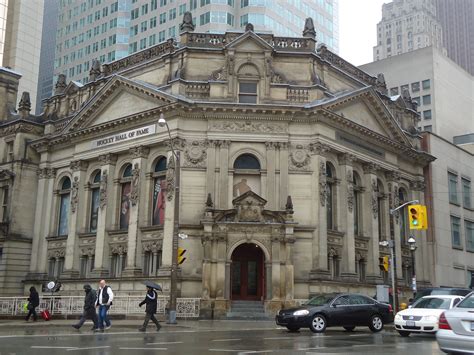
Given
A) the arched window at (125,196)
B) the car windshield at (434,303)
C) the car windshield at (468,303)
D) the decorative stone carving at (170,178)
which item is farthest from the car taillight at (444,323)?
the arched window at (125,196)

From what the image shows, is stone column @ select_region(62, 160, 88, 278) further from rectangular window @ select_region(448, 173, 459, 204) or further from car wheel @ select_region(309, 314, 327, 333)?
rectangular window @ select_region(448, 173, 459, 204)

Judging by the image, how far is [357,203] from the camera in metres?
43.6

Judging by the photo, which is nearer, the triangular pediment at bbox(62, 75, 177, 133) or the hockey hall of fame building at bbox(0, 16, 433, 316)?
the hockey hall of fame building at bbox(0, 16, 433, 316)

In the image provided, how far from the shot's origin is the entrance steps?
111 ft

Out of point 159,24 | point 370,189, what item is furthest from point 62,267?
point 159,24

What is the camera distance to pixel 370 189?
4372cm

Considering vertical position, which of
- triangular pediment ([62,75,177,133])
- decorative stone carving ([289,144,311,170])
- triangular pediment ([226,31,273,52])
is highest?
triangular pediment ([226,31,273,52])

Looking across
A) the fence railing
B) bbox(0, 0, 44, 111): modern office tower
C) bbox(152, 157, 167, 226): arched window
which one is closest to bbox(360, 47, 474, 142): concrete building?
bbox(152, 157, 167, 226): arched window

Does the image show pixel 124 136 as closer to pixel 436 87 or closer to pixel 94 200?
pixel 94 200

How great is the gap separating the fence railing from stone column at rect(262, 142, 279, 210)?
26.5 feet

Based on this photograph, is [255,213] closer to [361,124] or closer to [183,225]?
[183,225]

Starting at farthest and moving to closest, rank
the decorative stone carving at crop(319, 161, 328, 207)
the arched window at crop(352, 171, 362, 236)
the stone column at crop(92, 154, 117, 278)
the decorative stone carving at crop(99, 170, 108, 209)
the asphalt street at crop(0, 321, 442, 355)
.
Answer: the arched window at crop(352, 171, 362, 236) < the decorative stone carving at crop(99, 170, 108, 209) < the stone column at crop(92, 154, 117, 278) < the decorative stone carving at crop(319, 161, 328, 207) < the asphalt street at crop(0, 321, 442, 355)

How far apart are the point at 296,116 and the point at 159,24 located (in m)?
62.6

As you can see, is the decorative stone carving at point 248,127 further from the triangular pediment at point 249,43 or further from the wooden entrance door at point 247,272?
the wooden entrance door at point 247,272
